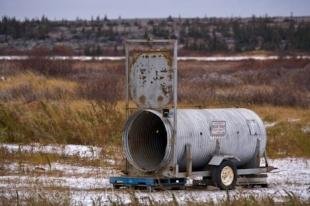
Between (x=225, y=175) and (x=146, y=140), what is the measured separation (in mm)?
1755

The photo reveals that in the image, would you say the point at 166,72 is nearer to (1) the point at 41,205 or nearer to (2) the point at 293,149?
(1) the point at 41,205

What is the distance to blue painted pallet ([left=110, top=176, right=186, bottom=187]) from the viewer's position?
18141 millimetres

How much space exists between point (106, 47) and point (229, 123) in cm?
5576

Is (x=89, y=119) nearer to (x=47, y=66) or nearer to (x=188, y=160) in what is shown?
(x=188, y=160)

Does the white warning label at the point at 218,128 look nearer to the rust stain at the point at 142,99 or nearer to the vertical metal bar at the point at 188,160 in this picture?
the vertical metal bar at the point at 188,160

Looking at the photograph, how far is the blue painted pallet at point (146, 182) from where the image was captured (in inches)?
714

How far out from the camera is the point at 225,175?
19.0 m

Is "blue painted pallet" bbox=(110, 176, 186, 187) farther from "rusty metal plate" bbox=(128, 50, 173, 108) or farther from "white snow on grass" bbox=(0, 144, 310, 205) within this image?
"rusty metal plate" bbox=(128, 50, 173, 108)

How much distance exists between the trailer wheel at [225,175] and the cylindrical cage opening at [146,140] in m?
1.10

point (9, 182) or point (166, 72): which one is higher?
point (166, 72)

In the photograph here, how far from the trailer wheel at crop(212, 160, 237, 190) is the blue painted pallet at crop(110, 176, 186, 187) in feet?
1.97

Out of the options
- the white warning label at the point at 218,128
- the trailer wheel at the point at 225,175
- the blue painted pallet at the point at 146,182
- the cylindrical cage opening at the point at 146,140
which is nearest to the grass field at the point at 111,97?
the cylindrical cage opening at the point at 146,140

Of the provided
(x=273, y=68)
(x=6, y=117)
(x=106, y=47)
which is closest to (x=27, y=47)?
(x=106, y=47)

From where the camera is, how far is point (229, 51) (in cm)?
7062
